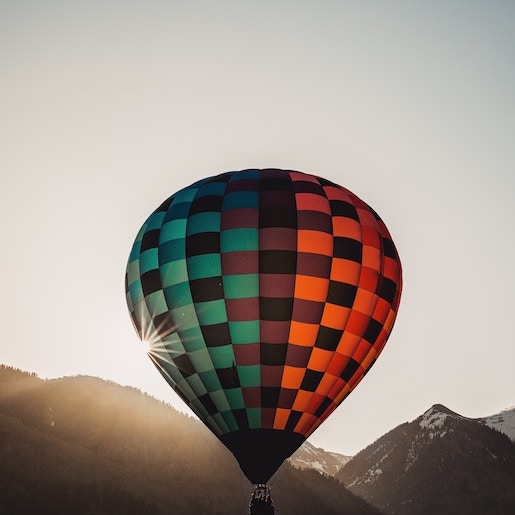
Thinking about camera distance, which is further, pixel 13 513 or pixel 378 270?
pixel 13 513

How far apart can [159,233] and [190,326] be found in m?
3.51

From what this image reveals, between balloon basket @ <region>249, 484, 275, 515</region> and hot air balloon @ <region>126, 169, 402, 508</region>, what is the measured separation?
26 centimetres

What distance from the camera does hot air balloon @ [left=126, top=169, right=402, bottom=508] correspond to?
2020cm

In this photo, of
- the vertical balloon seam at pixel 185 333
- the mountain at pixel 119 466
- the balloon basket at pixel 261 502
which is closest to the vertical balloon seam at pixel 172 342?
the vertical balloon seam at pixel 185 333

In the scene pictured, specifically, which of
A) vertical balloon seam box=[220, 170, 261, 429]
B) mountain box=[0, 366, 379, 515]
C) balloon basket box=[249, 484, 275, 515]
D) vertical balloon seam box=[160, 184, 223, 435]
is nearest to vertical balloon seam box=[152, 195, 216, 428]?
vertical balloon seam box=[160, 184, 223, 435]

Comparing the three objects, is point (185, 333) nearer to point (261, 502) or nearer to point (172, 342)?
point (172, 342)

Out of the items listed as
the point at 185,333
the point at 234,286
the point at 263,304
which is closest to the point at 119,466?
the point at 185,333

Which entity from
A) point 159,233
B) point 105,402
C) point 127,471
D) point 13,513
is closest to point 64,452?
point 127,471

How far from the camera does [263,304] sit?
67.2 feet

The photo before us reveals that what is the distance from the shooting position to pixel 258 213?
851 inches

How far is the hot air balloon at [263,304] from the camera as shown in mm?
20203

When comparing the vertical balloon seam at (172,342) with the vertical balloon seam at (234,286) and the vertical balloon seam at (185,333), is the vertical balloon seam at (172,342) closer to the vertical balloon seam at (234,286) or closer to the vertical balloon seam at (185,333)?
the vertical balloon seam at (185,333)

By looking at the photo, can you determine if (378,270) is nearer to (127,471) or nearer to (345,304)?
(345,304)

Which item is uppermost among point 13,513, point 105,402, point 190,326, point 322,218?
point 105,402
